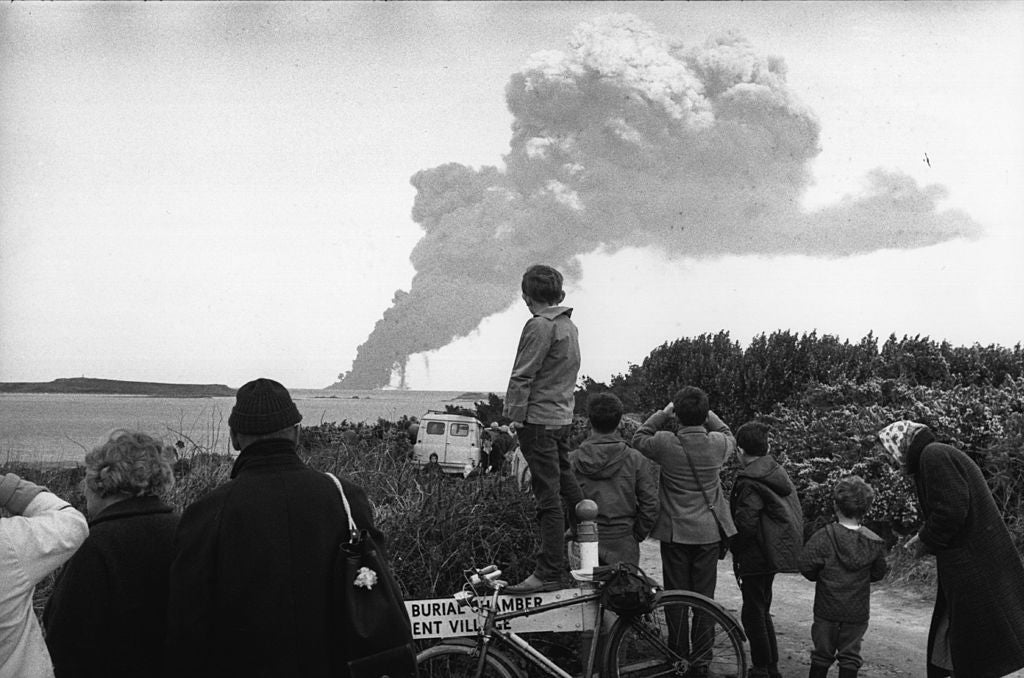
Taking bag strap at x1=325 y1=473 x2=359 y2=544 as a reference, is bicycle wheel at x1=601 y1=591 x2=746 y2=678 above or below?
below

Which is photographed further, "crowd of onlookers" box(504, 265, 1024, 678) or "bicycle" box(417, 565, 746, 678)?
"crowd of onlookers" box(504, 265, 1024, 678)

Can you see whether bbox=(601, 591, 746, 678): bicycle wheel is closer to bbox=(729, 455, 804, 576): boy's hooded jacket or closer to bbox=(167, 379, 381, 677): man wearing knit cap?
bbox=(729, 455, 804, 576): boy's hooded jacket

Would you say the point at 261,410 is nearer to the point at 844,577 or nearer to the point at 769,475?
Result: the point at 769,475

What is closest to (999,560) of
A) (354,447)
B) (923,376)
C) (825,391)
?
(354,447)

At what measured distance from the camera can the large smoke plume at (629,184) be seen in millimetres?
25844

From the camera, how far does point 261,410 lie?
3102mm

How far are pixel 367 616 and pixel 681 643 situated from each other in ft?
7.62

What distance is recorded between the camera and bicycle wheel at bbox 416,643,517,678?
4496 millimetres

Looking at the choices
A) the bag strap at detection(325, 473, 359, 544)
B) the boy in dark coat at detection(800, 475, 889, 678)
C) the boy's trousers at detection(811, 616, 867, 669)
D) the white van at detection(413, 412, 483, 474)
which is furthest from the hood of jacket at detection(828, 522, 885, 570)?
the white van at detection(413, 412, 483, 474)

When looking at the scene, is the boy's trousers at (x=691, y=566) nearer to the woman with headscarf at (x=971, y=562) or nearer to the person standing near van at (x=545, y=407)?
the person standing near van at (x=545, y=407)

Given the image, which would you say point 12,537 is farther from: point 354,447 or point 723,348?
point 723,348

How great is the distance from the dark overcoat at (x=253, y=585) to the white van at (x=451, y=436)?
39.7 feet

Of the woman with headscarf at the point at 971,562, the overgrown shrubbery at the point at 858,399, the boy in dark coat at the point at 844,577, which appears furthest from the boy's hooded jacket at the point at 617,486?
the overgrown shrubbery at the point at 858,399

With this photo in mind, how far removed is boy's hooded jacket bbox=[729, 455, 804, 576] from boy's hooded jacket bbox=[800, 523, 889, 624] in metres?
0.12
